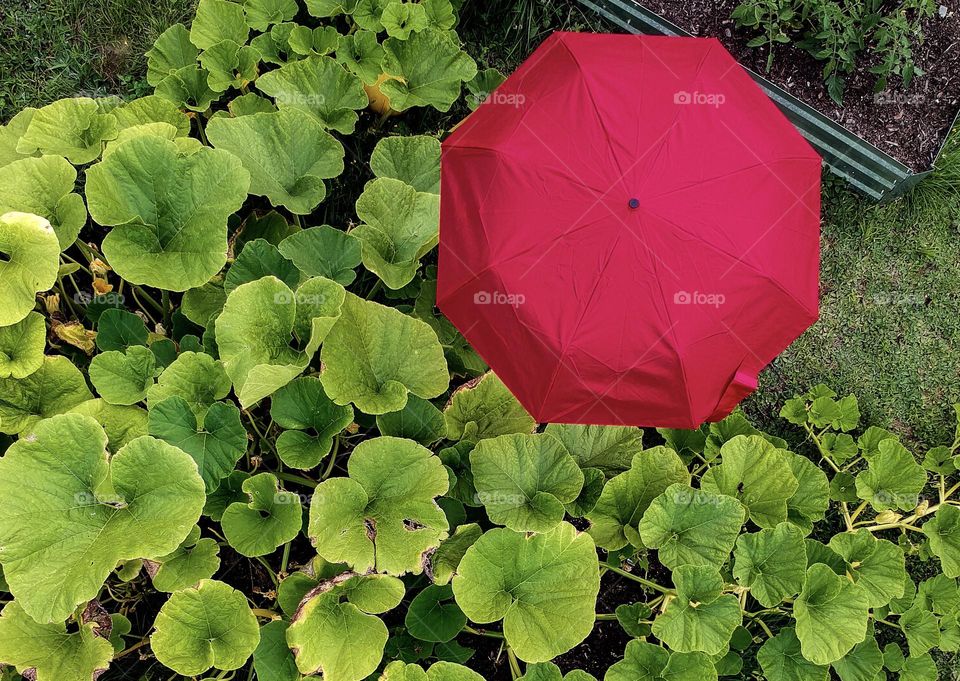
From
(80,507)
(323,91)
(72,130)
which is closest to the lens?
(80,507)

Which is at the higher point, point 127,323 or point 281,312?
point 281,312

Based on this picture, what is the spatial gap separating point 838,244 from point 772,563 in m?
1.99

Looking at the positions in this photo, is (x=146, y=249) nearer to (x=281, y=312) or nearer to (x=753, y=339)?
(x=281, y=312)

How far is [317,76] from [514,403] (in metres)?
1.47

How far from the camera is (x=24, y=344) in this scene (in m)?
2.28

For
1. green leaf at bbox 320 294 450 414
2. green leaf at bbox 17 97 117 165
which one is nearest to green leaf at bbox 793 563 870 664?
green leaf at bbox 320 294 450 414

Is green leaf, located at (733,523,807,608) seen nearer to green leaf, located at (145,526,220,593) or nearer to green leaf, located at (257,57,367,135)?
green leaf, located at (145,526,220,593)

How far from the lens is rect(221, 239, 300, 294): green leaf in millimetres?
2391

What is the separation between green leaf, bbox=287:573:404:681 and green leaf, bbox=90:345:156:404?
86cm

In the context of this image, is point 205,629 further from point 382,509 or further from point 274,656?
point 382,509

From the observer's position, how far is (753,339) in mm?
2205

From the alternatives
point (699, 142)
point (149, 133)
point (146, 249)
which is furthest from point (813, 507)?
point (149, 133)

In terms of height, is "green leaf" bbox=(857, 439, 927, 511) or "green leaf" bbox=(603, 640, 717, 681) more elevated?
"green leaf" bbox=(857, 439, 927, 511)

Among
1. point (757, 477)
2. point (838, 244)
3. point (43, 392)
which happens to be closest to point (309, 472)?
point (43, 392)
